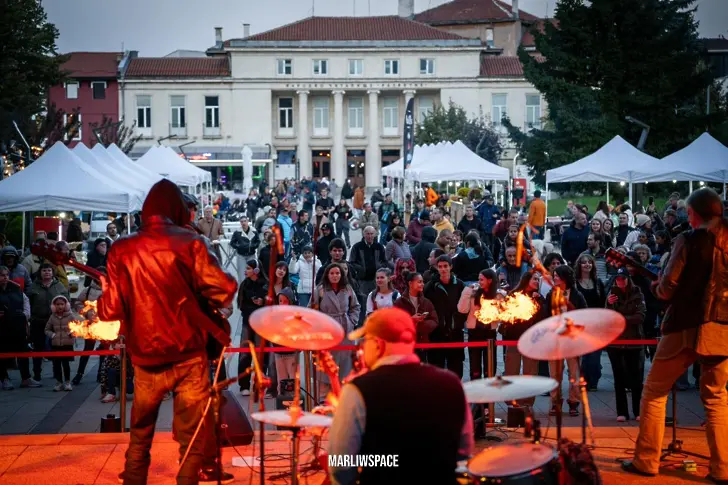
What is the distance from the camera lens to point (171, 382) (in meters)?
5.94

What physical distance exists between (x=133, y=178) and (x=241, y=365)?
429 inches

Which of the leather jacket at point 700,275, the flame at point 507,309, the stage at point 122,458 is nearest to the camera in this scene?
the leather jacket at point 700,275

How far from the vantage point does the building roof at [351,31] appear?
77.4 m

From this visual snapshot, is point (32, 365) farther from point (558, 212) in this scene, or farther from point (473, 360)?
point (558, 212)

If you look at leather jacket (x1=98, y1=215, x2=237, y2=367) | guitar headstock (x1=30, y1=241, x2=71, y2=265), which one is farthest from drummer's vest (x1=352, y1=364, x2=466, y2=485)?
guitar headstock (x1=30, y1=241, x2=71, y2=265)

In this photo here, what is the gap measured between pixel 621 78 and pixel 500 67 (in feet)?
118

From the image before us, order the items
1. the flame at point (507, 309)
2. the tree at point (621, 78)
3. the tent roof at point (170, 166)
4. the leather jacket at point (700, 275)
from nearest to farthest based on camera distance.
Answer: the leather jacket at point (700, 275)
the flame at point (507, 309)
the tent roof at point (170, 166)
the tree at point (621, 78)

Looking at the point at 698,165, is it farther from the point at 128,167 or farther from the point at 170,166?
the point at 170,166

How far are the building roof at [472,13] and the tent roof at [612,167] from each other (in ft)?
228

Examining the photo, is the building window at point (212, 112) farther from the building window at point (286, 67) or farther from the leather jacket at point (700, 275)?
the leather jacket at point (700, 275)

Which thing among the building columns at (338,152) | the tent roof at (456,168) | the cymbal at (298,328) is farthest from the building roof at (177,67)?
the cymbal at (298,328)

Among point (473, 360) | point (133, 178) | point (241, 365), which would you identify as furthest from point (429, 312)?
point (133, 178)

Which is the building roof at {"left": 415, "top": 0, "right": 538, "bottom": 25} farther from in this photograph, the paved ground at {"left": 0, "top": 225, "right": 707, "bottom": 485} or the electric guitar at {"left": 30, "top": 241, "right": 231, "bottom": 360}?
the electric guitar at {"left": 30, "top": 241, "right": 231, "bottom": 360}

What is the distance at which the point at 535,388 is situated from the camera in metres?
→ 5.18
